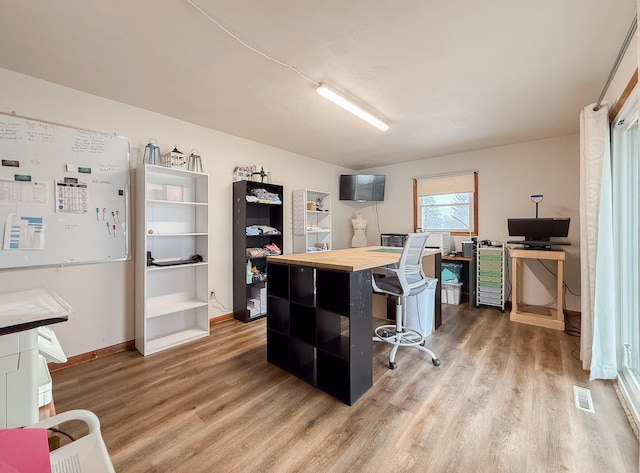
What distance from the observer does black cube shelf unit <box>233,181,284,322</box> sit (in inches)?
140

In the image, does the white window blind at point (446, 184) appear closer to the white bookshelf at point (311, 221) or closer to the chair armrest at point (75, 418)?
the white bookshelf at point (311, 221)

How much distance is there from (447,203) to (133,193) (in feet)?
Result: 15.4

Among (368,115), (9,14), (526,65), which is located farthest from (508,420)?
(9,14)

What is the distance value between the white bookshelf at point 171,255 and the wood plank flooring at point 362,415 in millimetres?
397

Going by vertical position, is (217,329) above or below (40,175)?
below

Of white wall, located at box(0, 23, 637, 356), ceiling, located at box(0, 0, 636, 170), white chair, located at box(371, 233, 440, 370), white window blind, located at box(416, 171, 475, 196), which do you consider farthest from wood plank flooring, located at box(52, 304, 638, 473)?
white window blind, located at box(416, 171, 475, 196)

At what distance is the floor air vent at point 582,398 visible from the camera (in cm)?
184

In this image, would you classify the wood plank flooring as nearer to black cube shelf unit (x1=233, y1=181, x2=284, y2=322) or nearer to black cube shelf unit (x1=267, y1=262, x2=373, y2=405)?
black cube shelf unit (x1=267, y1=262, x2=373, y2=405)

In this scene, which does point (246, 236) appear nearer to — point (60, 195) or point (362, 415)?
point (60, 195)

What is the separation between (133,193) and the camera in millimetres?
2807

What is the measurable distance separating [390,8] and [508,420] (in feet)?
8.67

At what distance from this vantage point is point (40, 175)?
230cm

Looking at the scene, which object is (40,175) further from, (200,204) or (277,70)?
(277,70)

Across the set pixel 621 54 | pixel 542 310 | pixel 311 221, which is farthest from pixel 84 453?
pixel 542 310
